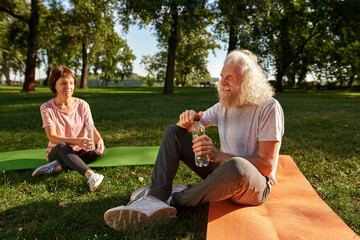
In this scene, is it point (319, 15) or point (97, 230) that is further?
point (319, 15)

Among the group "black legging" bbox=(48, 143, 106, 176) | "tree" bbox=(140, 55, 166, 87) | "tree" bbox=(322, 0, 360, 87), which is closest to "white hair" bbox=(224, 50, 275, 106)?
"black legging" bbox=(48, 143, 106, 176)

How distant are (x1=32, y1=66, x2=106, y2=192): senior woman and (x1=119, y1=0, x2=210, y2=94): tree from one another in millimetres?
13282

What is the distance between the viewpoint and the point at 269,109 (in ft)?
7.63

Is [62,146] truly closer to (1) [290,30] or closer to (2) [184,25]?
(2) [184,25]

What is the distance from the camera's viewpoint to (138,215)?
89.8 inches

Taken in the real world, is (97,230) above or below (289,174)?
below

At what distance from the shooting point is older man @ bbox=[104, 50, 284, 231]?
88.2 inches

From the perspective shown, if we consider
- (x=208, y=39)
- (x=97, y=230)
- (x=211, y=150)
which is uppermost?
(x=208, y=39)

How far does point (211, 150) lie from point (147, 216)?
825 millimetres

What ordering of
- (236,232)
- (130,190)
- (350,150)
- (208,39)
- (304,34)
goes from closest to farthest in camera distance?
(236,232), (130,190), (350,150), (304,34), (208,39)

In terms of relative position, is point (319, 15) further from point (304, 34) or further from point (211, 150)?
point (211, 150)

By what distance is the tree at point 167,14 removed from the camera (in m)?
15.9

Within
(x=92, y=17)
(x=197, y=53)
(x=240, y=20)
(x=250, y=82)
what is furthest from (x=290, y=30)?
(x=250, y=82)

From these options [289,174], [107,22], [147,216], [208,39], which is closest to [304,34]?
[208,39]
